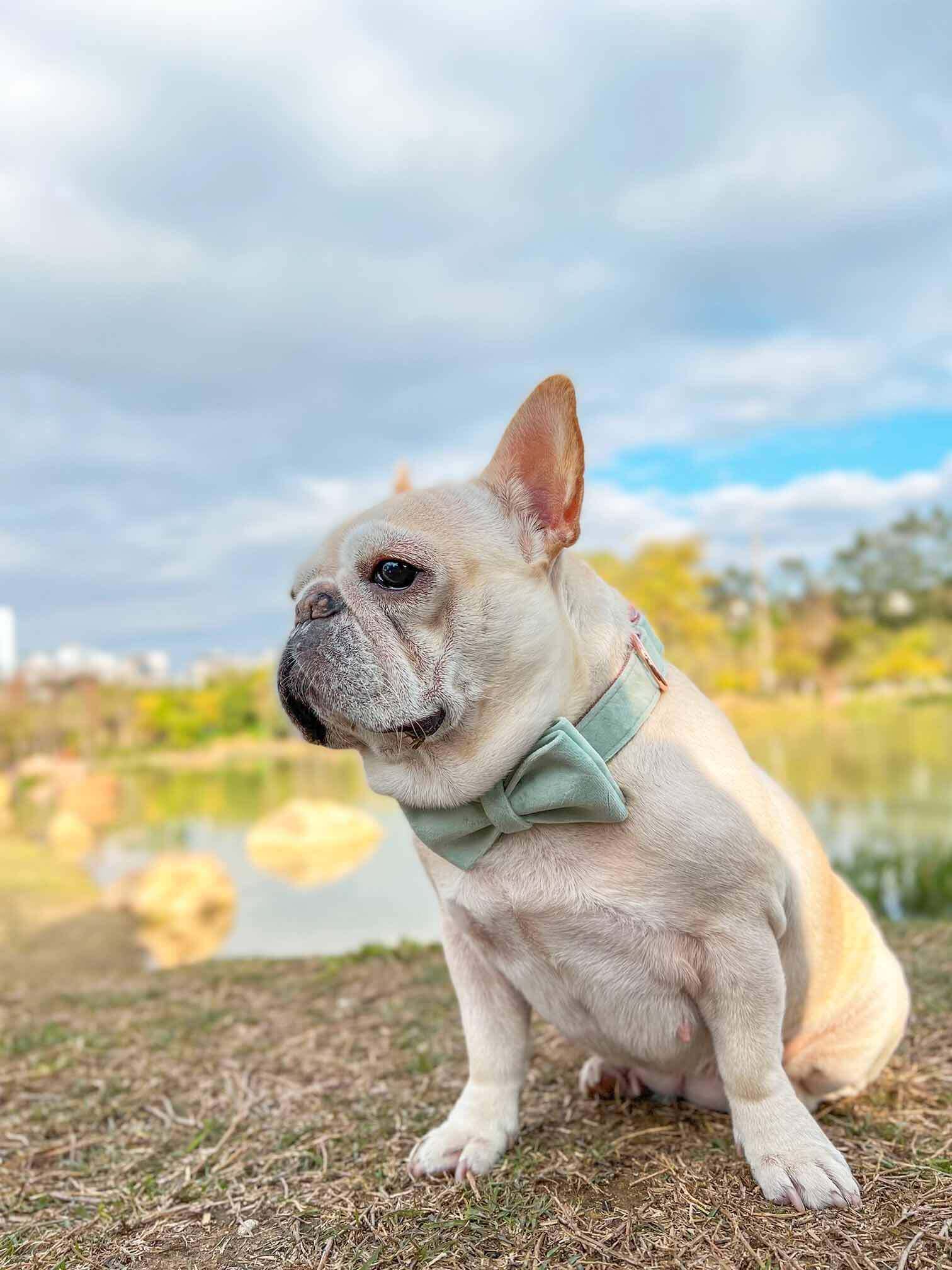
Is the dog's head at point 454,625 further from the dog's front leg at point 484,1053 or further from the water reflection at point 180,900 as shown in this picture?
the water reflection at point 180,900

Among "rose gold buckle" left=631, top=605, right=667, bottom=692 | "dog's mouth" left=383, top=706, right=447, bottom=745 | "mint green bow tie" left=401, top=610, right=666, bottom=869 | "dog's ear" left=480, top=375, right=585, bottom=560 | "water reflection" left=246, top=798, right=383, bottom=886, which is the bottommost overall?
"water reflection" left=246, top=798, right=383, bottom=886

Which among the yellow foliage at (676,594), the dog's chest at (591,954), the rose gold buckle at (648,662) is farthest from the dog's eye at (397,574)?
the yellow foliage at (676,594)

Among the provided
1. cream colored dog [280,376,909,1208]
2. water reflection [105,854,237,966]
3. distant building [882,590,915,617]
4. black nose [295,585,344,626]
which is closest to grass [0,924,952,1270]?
cream colored dog [280,376,909,1208]

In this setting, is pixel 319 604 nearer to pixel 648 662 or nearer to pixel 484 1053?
pixel 648 662

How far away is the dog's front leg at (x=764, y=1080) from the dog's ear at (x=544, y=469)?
3.56 feet

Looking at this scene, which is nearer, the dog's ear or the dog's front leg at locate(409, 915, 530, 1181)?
the dog's ear

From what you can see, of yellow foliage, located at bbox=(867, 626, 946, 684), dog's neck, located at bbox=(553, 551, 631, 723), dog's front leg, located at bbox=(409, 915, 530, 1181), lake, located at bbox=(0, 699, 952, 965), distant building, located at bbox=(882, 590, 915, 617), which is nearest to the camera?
dog's neck, located at bbox=(553, 551, 631, 723)

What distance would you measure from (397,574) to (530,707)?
1.49 ft

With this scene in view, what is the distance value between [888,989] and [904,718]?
812 inches

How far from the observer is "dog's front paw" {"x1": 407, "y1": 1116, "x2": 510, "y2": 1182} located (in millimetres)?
2639

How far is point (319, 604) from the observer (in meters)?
2.40

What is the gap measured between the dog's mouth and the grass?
3.95ft

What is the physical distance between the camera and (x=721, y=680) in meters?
24.7

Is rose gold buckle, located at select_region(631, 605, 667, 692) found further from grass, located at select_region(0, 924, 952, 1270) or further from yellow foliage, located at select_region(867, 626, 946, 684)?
yellow foliage, located at select_region(867, 626, 946, 684)
